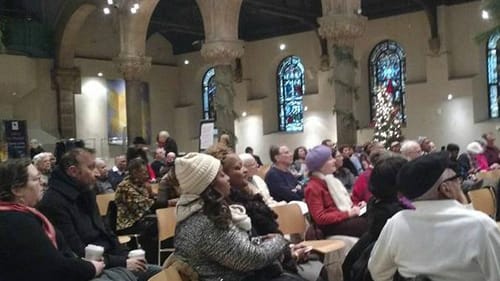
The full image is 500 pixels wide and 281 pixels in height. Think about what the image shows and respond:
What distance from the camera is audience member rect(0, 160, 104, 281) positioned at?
121 inches

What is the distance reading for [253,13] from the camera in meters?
19.9

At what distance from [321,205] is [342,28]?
6.09 m

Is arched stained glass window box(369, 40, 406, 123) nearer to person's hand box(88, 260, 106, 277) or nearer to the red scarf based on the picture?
person's hand box(88, 260, 106, 277)

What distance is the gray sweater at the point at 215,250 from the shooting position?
310cm

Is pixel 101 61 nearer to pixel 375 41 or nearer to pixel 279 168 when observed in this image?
pixel 375 41

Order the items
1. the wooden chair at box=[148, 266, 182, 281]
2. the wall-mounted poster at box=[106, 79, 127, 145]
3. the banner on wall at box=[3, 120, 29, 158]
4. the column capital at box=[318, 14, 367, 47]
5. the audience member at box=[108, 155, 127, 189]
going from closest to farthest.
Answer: the wooden chair at box=[148, 266, 182, 281] < the audience member at box=[108, 155, 127, 189] < the column capital at box=[318, 14, 367, 47] < the banner on wall at box=[3, 120, 29, 158] < the wall-mounted poster at box=[106, 79, 127, 145]

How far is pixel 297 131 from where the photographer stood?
65.9 feet

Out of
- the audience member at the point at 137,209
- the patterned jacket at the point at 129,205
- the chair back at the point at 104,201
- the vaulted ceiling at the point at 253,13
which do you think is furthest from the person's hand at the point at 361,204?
the vaulted ceiling at the point at 253,13

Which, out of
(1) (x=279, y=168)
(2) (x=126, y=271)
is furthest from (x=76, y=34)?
(2) (x=126, y=271)

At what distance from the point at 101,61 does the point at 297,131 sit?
654 centimetres

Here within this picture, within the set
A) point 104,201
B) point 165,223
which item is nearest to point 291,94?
point 104,201

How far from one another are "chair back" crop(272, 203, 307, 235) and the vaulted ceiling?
12754mm

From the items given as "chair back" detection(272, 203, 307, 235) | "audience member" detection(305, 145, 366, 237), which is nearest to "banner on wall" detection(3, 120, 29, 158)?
"chair back" detection(272, 203, 307, 235)

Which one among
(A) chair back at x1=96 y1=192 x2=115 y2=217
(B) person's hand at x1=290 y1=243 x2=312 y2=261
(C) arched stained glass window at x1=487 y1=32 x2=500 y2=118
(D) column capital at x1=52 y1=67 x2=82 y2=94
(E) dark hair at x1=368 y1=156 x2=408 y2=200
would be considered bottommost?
(B) person's hand at x1=290 y1=243 x2=312 y2=261
